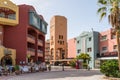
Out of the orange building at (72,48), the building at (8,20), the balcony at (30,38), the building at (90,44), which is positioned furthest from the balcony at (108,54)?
the building at (8,20)

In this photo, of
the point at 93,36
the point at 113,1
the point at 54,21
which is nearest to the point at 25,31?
the point at 113,1

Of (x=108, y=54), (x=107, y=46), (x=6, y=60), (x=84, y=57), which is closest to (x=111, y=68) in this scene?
(x=6, y=60)

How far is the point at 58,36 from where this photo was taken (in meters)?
131

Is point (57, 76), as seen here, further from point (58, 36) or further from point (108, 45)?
point (58, 36)

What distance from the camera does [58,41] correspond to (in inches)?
5148

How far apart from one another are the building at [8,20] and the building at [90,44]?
30402mm

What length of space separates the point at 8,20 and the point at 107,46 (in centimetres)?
3166

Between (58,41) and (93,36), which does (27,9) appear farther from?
(58,41)

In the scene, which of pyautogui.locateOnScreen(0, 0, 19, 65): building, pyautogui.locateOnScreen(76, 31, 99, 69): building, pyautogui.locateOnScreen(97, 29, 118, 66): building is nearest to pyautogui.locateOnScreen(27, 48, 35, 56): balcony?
pyautogui.locateOnScreen(0, 0, 19, 65): building

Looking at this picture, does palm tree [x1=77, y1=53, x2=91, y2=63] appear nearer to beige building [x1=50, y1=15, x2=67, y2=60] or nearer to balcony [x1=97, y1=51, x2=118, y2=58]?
Answer: balcony [x1=97, y1=51, x2=118, y2=58]

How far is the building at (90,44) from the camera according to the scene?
78.0 metres

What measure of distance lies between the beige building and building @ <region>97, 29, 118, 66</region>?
177 ft

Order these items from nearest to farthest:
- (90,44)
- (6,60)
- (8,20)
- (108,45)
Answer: (6,60) → (8,20) → (108,45) → (90,44)

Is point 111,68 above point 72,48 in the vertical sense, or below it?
below
